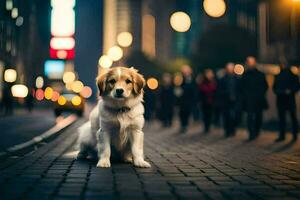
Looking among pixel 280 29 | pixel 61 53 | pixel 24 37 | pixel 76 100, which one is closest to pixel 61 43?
pixel 61 53

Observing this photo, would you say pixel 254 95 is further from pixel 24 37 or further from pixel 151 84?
pixel 24 37

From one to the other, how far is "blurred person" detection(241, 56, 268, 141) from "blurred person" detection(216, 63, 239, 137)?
771 millimetres

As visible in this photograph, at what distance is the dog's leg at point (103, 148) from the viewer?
25.5ft

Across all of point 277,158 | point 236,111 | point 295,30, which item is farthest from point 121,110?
point 295,30

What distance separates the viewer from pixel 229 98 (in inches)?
675

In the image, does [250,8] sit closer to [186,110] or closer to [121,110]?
[186,110]

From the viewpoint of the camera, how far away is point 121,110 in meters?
7.79

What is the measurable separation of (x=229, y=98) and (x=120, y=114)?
32.0 feet

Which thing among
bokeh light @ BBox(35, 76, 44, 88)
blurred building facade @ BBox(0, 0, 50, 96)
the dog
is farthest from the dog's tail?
bokeh light @ BBox(35, 76, 44, 88)

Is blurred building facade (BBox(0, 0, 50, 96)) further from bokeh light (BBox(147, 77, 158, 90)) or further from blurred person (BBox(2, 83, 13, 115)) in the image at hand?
bokeh light (BBox(147, 77, 158, 90))

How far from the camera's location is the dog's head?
7645 millimetres

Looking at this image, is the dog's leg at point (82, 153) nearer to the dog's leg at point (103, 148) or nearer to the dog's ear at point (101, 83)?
the dog's leg at point (103, 148)

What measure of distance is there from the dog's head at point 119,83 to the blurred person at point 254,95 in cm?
753

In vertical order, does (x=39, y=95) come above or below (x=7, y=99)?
above
